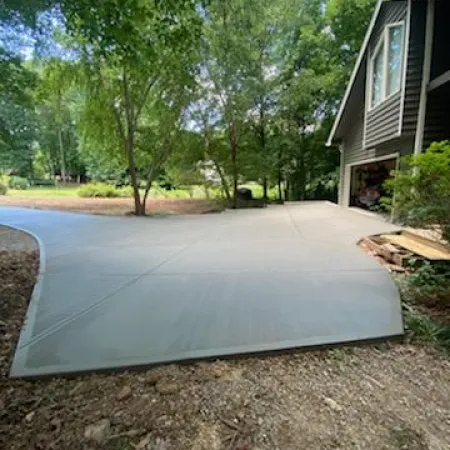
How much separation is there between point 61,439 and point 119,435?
270mm

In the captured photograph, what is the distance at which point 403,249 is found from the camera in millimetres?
4477

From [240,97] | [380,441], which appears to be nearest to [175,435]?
[380,441]

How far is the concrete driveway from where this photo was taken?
2312 millimetres

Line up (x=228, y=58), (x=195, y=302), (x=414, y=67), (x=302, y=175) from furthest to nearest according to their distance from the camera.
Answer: (x=302, y=175) < (x=228, y=58) < (x=414, y=67) < (x=195, y=302)

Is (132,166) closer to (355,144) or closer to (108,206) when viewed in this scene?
(108,206)

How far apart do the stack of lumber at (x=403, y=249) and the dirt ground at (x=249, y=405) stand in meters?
1.90

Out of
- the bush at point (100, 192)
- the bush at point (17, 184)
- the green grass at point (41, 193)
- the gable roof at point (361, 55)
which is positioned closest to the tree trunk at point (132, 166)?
the gable roof at point (361, 55)

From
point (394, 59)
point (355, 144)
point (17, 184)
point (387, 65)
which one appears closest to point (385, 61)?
point (387, 65)

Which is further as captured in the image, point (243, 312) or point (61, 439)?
point (243, 312)

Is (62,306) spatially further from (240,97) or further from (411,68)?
(240,97)

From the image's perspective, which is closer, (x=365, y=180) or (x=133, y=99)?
(x=133, y=99)

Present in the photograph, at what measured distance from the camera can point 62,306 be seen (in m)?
2.99

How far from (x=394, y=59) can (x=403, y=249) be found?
184 inches

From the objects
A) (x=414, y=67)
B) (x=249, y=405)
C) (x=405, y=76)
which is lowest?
(x=249, y=405)
